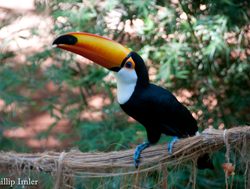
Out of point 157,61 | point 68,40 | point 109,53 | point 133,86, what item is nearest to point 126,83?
Result: point 133,86

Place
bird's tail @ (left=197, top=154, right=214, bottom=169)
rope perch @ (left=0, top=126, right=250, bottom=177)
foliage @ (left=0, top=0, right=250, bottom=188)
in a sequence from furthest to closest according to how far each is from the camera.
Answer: foliage @ (left=0, top=0, right=250, bottom=188)
bird's tail @ (left=197, top=154, right=214, bottom=169)
rope perch @ (left=0, top=126, right=250, bottom=177)

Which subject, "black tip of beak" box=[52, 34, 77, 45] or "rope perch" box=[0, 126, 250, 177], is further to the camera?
"black tip of beak" box=[52, 34, 77, 45]

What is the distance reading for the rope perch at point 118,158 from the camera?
1729 mm

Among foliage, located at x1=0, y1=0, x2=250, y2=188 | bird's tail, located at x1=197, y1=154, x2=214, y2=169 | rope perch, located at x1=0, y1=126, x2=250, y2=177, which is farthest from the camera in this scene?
foliage, located at x1=0, y1=0, x2=250, y2=188

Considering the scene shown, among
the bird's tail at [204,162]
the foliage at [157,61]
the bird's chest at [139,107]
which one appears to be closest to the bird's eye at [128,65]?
the bird's chest at [139,107]

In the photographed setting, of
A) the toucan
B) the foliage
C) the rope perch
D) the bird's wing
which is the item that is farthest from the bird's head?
the foliage

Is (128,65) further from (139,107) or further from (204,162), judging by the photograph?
(204,162)

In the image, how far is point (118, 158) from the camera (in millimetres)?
1903

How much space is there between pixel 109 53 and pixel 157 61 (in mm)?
1109

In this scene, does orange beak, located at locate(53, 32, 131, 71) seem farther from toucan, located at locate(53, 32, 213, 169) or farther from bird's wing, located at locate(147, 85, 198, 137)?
bird's wing, located at locate(147, 85, 198, 137)

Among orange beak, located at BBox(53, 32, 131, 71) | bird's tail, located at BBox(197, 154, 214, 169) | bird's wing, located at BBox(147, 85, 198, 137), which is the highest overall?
orange beak, located at BBox(53, 32, 131, 71)

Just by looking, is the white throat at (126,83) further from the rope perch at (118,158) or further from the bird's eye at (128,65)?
the rope perch at (118,158)

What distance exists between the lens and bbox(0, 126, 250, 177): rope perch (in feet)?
5.67

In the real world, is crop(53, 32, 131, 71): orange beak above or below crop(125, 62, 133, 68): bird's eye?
above
